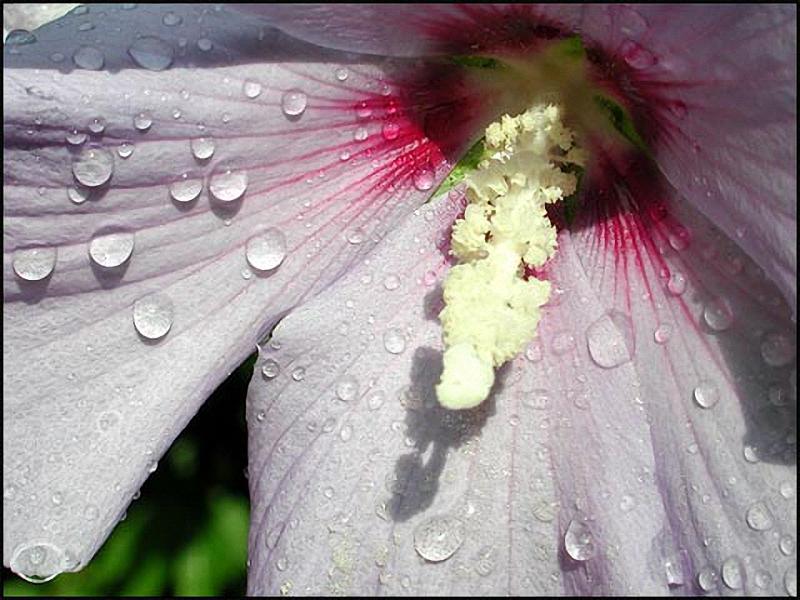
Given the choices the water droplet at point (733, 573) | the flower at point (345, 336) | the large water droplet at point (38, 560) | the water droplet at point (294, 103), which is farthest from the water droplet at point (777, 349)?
the large water droplet at point (38, 560)

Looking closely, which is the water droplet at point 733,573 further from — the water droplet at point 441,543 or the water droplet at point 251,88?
the water droplet at point 251,88

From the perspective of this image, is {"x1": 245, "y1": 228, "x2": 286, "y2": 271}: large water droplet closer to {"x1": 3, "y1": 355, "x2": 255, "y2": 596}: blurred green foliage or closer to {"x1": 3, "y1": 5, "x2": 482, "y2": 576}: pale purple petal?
{"x1": 3, "y1": 5, "x2": 482, "y2": 576}: pale purple petal

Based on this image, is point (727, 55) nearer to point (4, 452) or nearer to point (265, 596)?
point (265, 596)

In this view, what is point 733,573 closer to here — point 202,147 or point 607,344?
point 607,344

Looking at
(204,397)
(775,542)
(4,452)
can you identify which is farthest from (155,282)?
(775,542)

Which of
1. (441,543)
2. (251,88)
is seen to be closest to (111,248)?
(251,88)

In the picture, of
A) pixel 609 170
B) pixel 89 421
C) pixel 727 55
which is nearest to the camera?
pixel 727 55

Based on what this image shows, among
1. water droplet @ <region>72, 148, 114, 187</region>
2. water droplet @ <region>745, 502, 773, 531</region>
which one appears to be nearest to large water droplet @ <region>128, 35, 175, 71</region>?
water droplet @ <region>72, 148, 114, 187</region>
